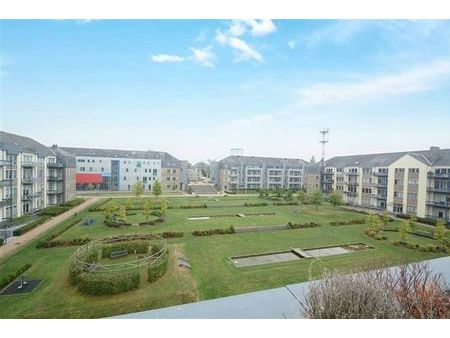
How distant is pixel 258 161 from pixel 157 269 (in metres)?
59.1

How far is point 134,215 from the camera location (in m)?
32.4

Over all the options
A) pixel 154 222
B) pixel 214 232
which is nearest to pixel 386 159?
pixel 214 232

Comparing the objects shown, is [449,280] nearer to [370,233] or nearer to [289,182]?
[370,233]

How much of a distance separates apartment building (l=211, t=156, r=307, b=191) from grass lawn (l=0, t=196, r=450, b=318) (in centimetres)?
3769

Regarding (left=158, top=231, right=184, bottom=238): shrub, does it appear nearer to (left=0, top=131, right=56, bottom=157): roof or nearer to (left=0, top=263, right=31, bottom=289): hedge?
(left=0, top=263, right=31, bottom=289): hedge

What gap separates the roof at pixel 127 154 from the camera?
192 ft

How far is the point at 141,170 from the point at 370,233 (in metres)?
48.7

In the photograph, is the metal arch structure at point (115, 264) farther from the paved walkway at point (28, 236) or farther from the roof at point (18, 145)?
the roof at point (18, 145)

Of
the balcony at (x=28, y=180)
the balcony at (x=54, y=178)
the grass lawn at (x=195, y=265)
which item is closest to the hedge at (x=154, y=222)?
the grass lawn at (x=195, y=265)

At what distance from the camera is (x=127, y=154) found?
61.2 metres

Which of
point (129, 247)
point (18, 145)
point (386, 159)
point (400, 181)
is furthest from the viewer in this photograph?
point (386, 159)

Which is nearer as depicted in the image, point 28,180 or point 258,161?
point 28,180

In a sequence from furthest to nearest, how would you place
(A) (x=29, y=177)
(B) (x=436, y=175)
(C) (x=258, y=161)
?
(C) (x=258, y=161)
(B) (x=436, y=175)
(A) (x=29, y=177)

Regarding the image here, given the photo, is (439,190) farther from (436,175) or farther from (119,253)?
(119,253)
